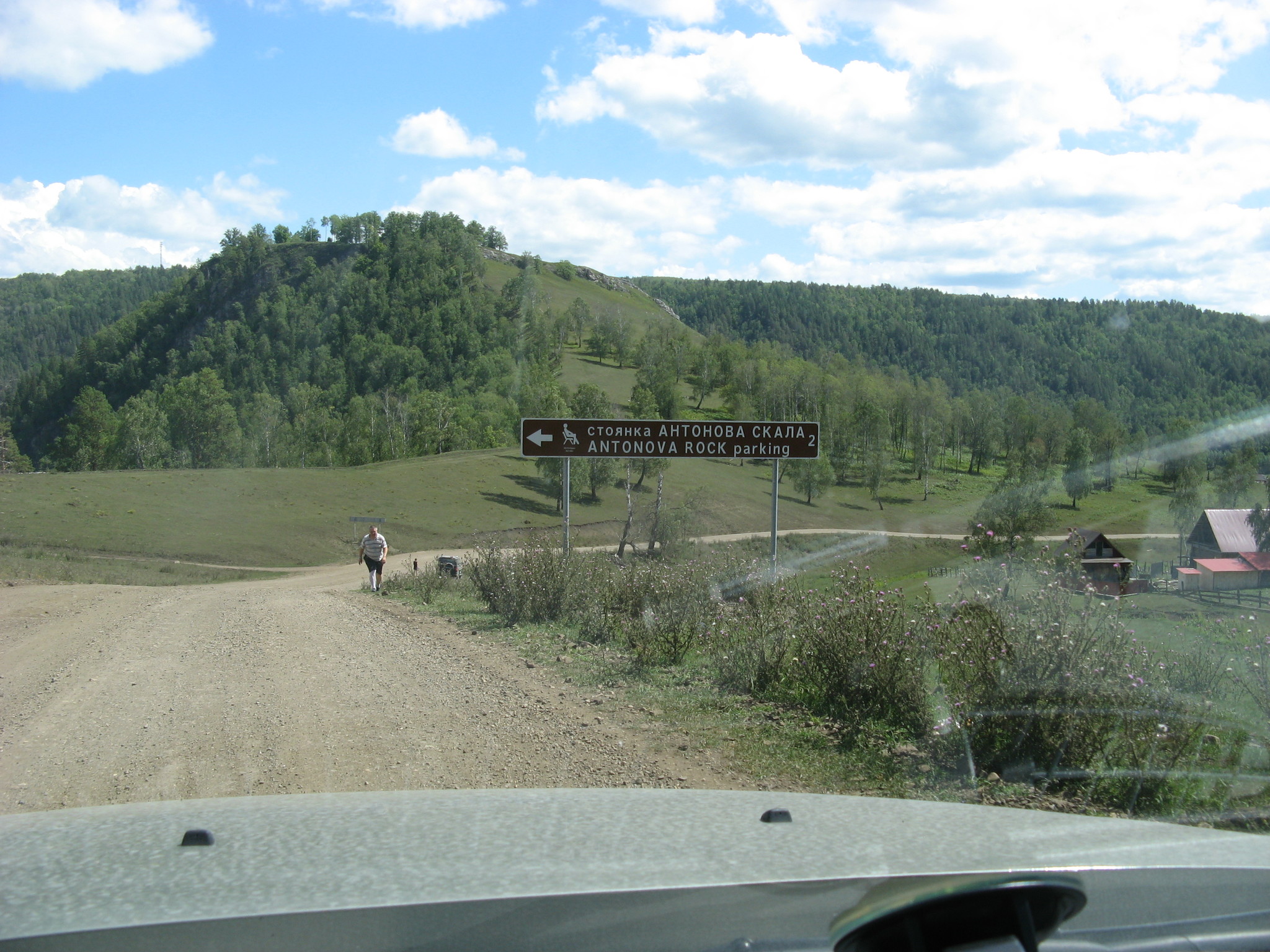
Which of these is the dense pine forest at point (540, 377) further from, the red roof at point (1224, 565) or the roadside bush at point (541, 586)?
the roadside bush at point (541, 586)

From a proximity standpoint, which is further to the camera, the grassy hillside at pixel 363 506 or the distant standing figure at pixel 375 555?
the grassy hillside at pixel 363 506

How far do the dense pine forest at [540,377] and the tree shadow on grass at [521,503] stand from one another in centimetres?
343

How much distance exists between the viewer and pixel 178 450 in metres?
84.4

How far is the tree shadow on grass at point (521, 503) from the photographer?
6009cm

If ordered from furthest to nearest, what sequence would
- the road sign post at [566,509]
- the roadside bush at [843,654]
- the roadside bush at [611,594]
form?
the road sign post at [566,509] < the roadside bush at [611,594] < the roadside bush at [843,654]

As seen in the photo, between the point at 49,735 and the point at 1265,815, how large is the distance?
735 cm

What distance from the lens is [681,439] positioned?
10.8 metres

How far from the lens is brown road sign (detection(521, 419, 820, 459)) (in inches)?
420

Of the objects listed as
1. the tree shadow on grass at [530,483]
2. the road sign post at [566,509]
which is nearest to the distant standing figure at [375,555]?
the road sign post at [566,509]

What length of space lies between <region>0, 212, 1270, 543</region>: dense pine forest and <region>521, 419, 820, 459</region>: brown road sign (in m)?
3.24

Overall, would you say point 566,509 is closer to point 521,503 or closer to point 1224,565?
point 1224,565

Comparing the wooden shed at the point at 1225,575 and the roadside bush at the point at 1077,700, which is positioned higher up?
the wooden shed at the point at 1225,575

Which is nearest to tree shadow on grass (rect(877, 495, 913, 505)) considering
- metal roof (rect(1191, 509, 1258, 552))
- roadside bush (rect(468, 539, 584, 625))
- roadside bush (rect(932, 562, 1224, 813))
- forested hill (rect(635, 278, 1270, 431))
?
forested hill (rect(635, 278, 1270, 431))

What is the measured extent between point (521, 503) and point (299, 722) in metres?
55.0
